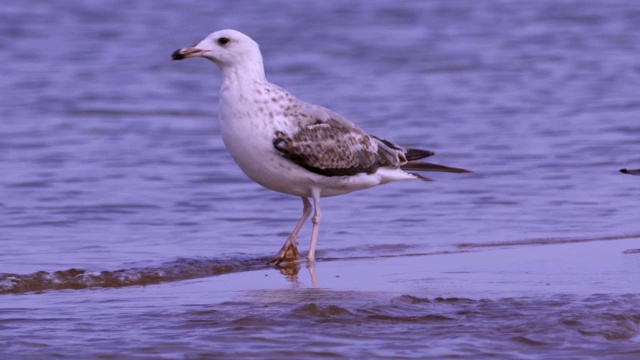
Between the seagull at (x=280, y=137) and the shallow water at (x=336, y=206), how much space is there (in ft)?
1.43

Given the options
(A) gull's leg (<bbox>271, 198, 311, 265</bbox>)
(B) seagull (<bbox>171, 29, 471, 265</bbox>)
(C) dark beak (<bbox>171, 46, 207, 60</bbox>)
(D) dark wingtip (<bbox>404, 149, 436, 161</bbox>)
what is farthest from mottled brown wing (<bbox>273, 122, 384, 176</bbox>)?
(C) dark beak (<bbox>171, 46, 207, 60</bbox>)

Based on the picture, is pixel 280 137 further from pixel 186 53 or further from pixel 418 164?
pixel 418 164

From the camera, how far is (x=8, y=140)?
486 inches

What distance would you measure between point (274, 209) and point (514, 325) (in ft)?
13.6

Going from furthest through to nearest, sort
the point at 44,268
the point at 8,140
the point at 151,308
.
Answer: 1. the point at 8,140
2. the point at 44,268
3. the point at 151,308

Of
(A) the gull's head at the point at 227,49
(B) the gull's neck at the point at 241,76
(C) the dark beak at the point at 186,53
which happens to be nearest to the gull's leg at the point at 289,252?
(B) the gull's neck at the point at 241,76

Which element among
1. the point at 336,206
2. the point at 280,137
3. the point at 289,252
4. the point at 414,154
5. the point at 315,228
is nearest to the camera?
the point at 280,137

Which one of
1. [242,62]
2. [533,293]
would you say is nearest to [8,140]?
[242,62]

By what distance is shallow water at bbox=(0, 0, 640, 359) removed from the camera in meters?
6.03

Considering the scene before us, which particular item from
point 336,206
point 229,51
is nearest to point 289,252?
point 229,51

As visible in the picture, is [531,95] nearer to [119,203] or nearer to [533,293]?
[119,203]

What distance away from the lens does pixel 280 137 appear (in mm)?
8211

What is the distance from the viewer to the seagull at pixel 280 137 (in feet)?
Answer: 26.8

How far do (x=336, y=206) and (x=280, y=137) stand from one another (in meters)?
1.95
